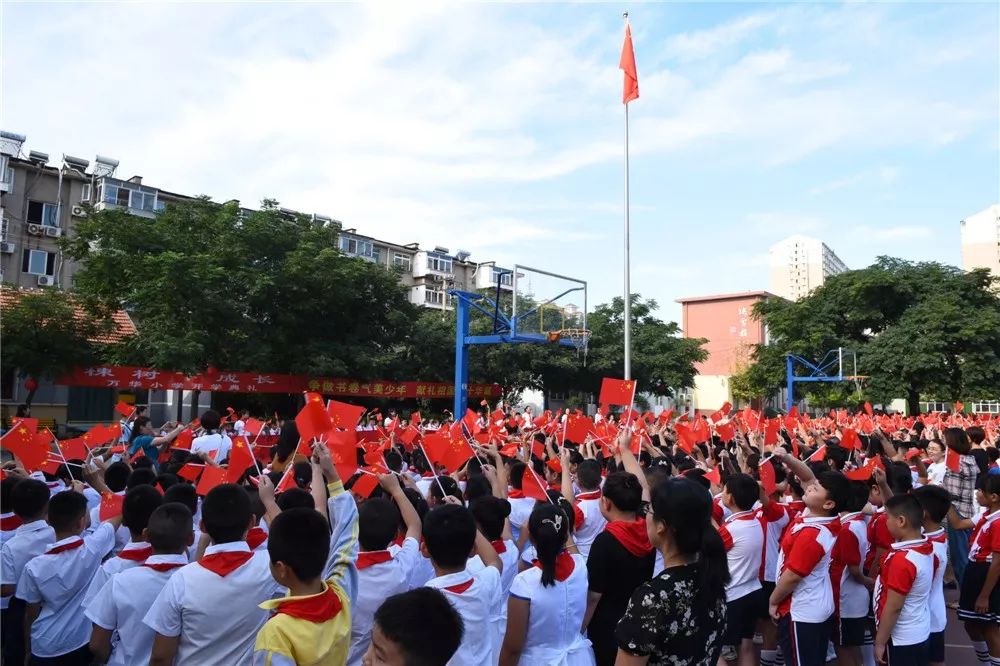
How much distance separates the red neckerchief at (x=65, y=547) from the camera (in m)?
3.36

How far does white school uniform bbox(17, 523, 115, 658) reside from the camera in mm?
3285

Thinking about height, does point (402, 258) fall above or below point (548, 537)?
above

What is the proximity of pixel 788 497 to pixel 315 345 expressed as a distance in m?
18.7

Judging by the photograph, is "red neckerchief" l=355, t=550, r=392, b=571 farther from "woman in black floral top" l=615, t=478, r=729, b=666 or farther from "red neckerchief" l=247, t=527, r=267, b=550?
"woman in black floral top" l=615, t=478, r=729, b=666

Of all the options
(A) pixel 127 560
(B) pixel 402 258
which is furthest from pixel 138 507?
(B) pixel 402 258

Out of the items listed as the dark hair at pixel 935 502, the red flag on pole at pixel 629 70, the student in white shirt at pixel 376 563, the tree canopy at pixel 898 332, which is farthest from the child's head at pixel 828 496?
the tree canopy at pixel 898 332

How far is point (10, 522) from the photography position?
12.3ft

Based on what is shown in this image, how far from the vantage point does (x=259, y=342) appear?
21359 mm

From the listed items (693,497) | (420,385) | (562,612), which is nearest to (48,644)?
(562,612)

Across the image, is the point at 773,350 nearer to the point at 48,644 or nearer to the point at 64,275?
the point at 64,275

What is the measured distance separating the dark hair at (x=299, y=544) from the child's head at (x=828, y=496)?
2742 millimetres

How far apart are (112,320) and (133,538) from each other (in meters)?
19.2

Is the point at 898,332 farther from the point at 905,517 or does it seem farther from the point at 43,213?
the point at 43,213

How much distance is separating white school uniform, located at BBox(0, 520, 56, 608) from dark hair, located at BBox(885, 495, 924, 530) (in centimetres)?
426
